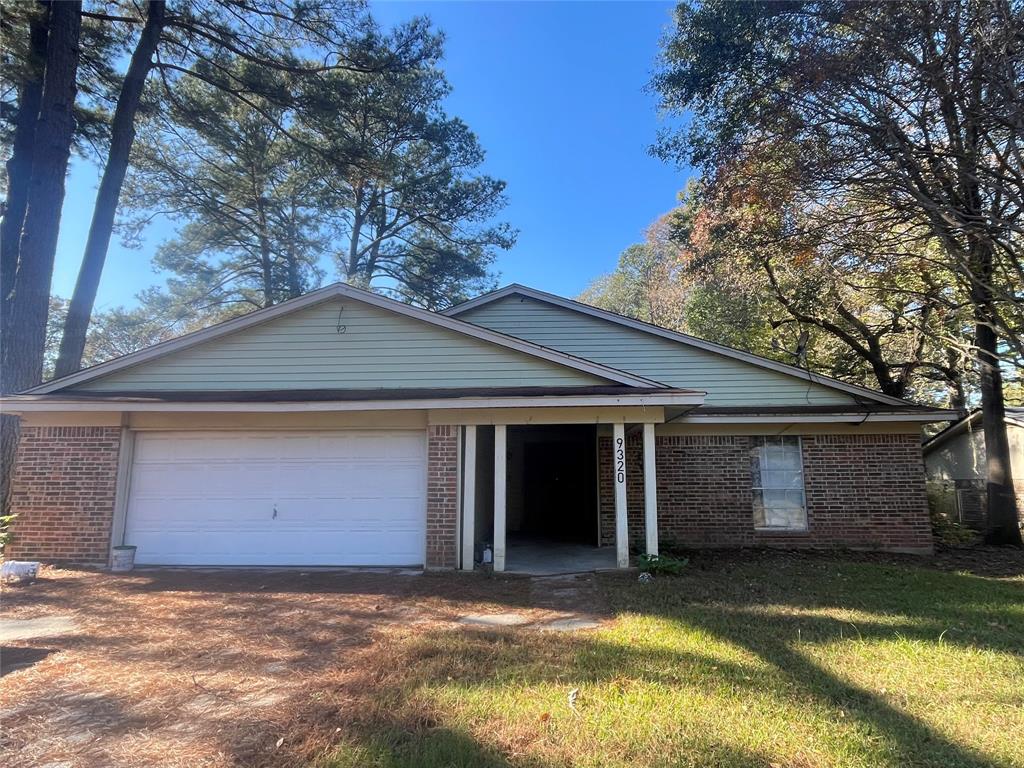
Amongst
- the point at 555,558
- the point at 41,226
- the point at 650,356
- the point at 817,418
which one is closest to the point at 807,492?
the point at 817,418

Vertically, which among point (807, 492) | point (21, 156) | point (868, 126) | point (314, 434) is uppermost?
point (21, 156)

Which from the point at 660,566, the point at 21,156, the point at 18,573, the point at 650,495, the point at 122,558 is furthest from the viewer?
the point at 21,156

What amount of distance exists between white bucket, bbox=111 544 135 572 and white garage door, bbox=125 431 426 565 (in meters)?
0.32

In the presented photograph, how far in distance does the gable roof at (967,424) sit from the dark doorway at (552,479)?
9954mm

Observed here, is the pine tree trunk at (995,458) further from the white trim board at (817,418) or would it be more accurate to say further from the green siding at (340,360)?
the green siding at (340,360)

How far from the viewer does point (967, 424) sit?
16.2 metres

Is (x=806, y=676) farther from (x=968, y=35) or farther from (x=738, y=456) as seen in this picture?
(x=968, y=35)

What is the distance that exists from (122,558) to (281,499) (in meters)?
2.27

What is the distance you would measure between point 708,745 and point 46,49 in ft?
54.0

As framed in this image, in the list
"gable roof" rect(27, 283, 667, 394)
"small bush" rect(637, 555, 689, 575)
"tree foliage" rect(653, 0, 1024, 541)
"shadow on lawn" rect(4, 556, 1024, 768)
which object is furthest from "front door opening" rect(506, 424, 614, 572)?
"tree foliage" rect(653, 0, 1024, 541)

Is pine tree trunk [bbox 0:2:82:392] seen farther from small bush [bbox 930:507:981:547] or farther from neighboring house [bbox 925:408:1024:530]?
neighboring house [bbox 925:408:1024:530]

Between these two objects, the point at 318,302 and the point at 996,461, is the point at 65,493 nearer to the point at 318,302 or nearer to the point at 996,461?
the point at 318,302

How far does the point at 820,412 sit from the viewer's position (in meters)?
10.3

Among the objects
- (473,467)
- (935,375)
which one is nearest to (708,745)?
(473,467)
